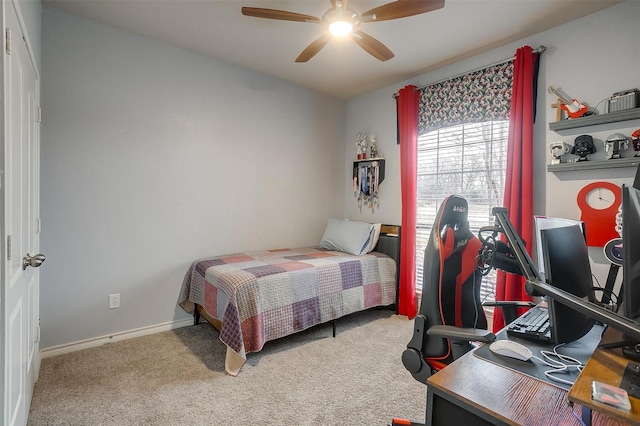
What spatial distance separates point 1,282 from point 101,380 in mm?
1348

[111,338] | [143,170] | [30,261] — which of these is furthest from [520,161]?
[111,338]

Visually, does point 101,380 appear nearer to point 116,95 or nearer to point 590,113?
point 116,95

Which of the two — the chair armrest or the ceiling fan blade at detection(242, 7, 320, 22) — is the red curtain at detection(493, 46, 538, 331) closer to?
the chair armrest

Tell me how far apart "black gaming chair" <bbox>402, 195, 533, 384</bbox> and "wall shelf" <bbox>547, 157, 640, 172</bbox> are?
1.27 meters

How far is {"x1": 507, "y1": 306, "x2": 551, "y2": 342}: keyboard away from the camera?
1217 millimetres

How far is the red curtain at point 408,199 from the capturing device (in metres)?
3.35

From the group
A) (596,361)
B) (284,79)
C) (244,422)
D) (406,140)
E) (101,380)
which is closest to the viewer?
(596,361)

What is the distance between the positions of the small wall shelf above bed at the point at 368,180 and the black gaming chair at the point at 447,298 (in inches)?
89.6

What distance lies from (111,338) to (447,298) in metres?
2.67

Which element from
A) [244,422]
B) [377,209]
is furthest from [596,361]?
[377,209]

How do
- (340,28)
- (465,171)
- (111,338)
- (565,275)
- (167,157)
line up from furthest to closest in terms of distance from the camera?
(465,171), (167,157), (111,338), (340,28), (565,275)

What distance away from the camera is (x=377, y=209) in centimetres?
391

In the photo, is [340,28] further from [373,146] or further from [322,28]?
[373,146]

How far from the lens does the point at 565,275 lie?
1181 mm
